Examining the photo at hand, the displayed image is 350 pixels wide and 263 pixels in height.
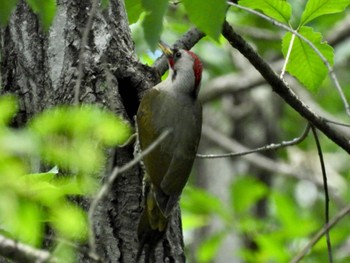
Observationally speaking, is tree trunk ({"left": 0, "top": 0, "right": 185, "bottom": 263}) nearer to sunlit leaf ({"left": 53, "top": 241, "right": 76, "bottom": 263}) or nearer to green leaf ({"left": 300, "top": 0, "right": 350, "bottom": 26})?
green leaf ({"left": 300, "top": 0, "right": 350, "bottom": 26})

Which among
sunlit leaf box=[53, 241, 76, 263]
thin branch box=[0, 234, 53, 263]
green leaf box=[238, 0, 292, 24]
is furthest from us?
green leaf box=[238, 0, 292, 24]

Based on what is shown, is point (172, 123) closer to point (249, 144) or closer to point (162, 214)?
point (162, 214)

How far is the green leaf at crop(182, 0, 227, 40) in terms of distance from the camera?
2.48m

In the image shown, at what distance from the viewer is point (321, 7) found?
407cm

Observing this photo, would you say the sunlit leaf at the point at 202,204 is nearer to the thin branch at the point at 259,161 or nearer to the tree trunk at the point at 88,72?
the thin branch at the point at 259,161

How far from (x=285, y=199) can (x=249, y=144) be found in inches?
94.8

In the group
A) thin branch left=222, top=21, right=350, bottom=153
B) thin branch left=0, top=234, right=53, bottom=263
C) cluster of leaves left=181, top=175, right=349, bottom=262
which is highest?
thin branch left=0, top=234, right=53, bottom=263

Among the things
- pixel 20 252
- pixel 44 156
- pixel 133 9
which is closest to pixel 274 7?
pixel 133 9

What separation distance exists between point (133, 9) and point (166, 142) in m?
0.63

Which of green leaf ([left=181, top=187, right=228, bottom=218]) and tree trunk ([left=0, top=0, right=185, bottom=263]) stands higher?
tree trunk ([left=0, top=0, right=185, bottom=263])

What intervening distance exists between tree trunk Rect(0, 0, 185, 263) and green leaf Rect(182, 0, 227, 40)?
1.56 m

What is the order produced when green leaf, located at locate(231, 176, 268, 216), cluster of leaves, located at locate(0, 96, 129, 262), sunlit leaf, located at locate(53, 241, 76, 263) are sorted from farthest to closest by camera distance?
green leaf, located at locate(231, 176, 268, 216), sunlit leaf, located at locate(53, 241, 76, 263), cluster of leaves, located at locate(0, 96, 129, 262)

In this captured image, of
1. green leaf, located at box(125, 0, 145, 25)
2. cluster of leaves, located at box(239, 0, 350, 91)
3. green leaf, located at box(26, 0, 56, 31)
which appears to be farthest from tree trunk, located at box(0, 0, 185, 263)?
green leaf, located at box(26, 0, 56, 31)

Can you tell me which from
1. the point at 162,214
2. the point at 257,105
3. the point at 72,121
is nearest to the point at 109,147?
the point at 162,214
